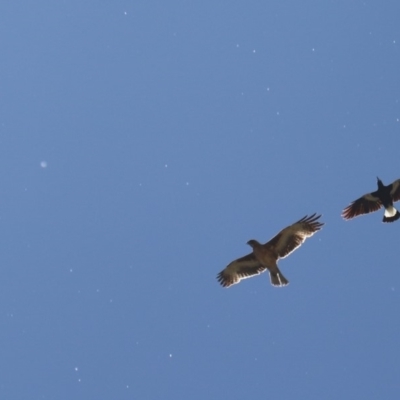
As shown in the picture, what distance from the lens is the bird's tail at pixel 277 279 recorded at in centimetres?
1477

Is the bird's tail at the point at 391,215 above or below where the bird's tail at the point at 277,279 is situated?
above

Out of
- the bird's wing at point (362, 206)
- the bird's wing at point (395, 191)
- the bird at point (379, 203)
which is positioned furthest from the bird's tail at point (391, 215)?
the bird's wing at point (362, 206)

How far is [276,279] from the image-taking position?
14.9 meters

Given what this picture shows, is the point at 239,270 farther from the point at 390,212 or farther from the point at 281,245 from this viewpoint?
the point at 390,212

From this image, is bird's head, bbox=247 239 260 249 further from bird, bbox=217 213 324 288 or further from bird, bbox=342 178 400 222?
bird, bbox=342 178 400 222

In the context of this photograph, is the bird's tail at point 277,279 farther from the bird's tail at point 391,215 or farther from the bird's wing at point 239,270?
the bird's tail at point 391,215

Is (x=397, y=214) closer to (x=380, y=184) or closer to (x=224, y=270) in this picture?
(x=380, y=184)

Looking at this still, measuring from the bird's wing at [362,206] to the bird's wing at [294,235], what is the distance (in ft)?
4.89

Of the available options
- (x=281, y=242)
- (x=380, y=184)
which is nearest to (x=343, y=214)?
(x=380, y=184)

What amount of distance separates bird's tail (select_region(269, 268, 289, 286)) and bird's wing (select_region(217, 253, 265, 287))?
0.32 meters

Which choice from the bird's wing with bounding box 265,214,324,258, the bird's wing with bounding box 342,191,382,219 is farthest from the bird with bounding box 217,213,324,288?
the bird's wing with bounding box 342,191,382,219

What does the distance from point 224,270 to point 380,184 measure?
3372mm

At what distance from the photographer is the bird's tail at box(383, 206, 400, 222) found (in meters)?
15.6

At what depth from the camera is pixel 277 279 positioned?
1488cm
